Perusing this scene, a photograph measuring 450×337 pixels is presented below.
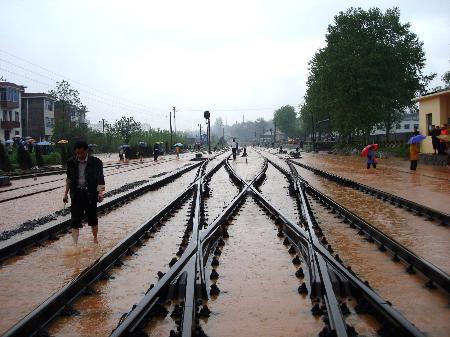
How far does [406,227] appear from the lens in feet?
31.7

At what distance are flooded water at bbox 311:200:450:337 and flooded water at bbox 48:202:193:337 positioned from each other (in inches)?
93.0

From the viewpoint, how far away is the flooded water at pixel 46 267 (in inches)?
217

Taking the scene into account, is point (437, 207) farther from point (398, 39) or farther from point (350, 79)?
point (398, 39)

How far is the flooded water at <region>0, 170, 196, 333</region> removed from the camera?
5512 millimetres

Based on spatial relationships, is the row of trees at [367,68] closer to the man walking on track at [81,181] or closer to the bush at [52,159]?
the bush at [52,159]

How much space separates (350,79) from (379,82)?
2.66 metres

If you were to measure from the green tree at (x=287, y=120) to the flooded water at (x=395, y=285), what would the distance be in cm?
14876

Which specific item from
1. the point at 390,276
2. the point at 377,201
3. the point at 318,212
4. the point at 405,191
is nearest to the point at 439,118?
the point at 405,191

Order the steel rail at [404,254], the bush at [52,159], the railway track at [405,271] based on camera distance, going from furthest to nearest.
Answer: the bush at [52,159]
the steel rail at [404,254]
the railway track at [405,271]

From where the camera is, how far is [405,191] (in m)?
15.9

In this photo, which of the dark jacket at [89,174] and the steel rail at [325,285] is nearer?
the steel rail at [325,285]

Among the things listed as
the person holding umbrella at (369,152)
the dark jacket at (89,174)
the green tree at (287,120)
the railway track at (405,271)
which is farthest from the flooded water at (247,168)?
the green tree at (287,120)

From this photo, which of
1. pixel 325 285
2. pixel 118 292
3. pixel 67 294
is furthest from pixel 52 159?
pixel 325 285

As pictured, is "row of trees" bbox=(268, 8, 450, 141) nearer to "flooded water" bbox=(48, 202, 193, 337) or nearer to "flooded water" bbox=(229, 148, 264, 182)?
"flooded water" bbox=(229, 148, 264, 182)
